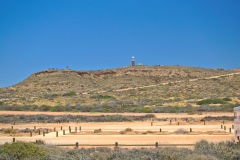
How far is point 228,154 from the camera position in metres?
11.3

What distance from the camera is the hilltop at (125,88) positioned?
5369 centimetres

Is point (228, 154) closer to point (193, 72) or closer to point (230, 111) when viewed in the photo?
point (230, 111)

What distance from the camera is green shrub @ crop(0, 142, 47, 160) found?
33.8ft

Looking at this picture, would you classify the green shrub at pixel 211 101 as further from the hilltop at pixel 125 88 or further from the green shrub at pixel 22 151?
the green shrub at pixel 22 151

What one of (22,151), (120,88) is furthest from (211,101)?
(22,151)

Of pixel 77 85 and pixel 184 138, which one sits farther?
pixel 77 85

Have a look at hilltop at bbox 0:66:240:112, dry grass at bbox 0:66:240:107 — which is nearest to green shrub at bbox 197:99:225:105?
hilltop at bbox 0:66:240:112

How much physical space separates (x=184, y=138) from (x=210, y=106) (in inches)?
1004

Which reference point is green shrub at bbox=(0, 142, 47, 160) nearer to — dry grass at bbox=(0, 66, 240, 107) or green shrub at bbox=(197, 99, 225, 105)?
dry grass at bbox=(0, 66, 240, 107)

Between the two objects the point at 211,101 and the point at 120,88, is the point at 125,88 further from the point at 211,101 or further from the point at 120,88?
the point at 211,101

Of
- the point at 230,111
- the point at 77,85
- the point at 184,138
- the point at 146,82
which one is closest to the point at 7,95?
the point at 77,85

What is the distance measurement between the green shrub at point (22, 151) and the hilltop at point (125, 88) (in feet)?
125

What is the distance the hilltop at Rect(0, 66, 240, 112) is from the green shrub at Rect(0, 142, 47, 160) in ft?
125

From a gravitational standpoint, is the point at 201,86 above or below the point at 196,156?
above
